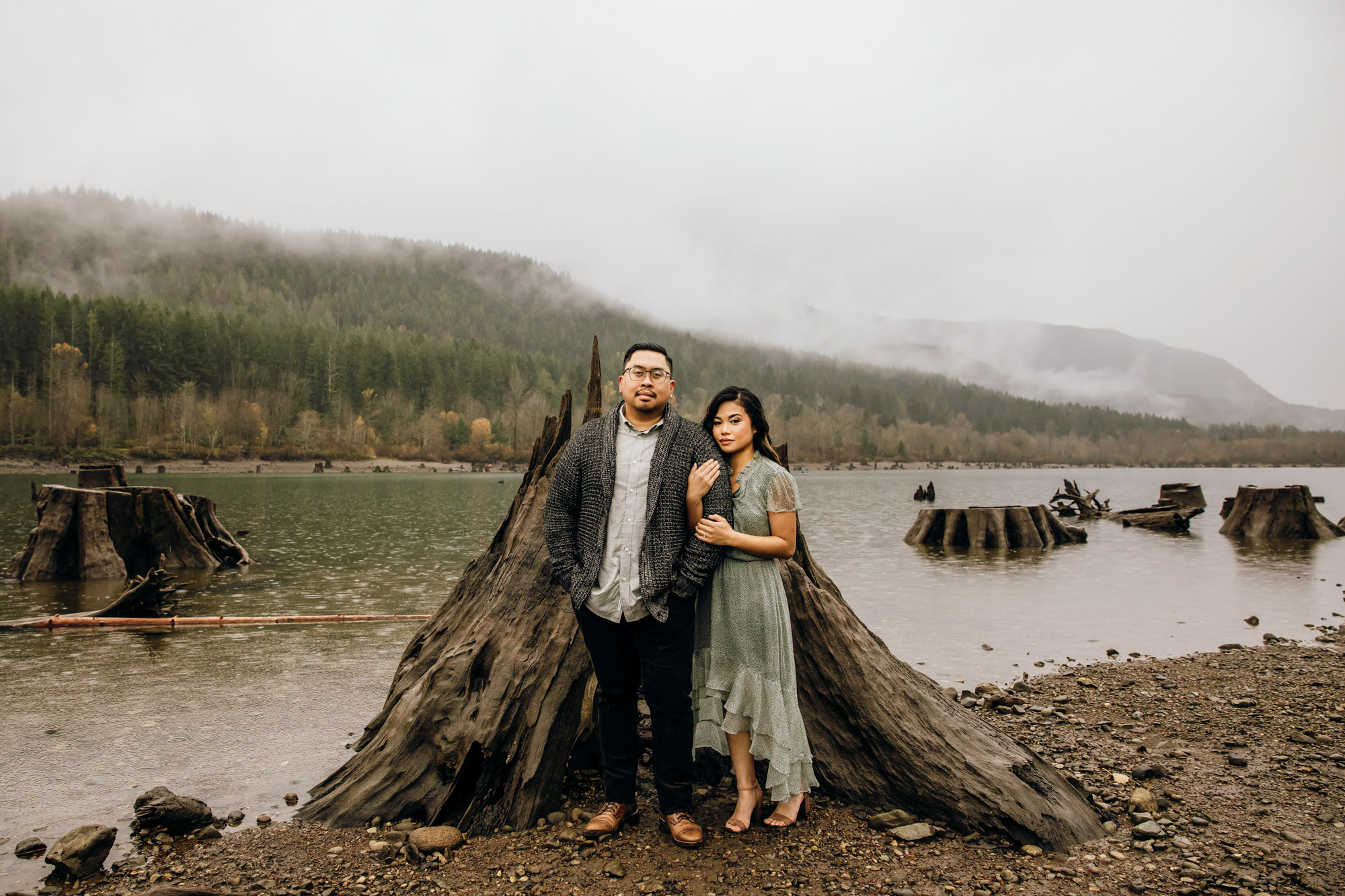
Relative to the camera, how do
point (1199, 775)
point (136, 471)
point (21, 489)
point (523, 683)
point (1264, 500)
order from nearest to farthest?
point (523, 683), point (1199, 775), point (1264, 500), point (21, 489), point (136, 471)

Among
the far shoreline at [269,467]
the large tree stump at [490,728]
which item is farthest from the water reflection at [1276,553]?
the far shoreline at [269,467]

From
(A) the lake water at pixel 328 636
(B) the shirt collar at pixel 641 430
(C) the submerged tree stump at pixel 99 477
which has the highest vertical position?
(B) the shirt collar at pixel 641 430

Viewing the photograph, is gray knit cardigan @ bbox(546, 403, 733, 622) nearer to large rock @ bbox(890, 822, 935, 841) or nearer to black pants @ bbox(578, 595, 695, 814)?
black pants @ bbox(578, 595, 695, 814)

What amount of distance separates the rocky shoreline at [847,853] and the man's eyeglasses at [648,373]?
2673 mm

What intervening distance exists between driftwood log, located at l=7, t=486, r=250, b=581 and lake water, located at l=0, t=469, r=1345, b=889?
72 cm

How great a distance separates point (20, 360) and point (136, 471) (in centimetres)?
5149

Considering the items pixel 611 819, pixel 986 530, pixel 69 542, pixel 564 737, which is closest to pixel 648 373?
pixel 564 737

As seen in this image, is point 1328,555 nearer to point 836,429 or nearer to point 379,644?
point 379,644

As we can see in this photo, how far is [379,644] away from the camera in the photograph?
33.2 ft

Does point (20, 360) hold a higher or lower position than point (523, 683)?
higher

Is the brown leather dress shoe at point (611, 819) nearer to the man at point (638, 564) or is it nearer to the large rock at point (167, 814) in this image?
the man at point (638, 564)

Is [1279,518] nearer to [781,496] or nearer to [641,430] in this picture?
[781,496]

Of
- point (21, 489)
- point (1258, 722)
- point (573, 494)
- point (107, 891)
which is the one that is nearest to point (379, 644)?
point (107, 891)

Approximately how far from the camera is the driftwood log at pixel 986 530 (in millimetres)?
24641
